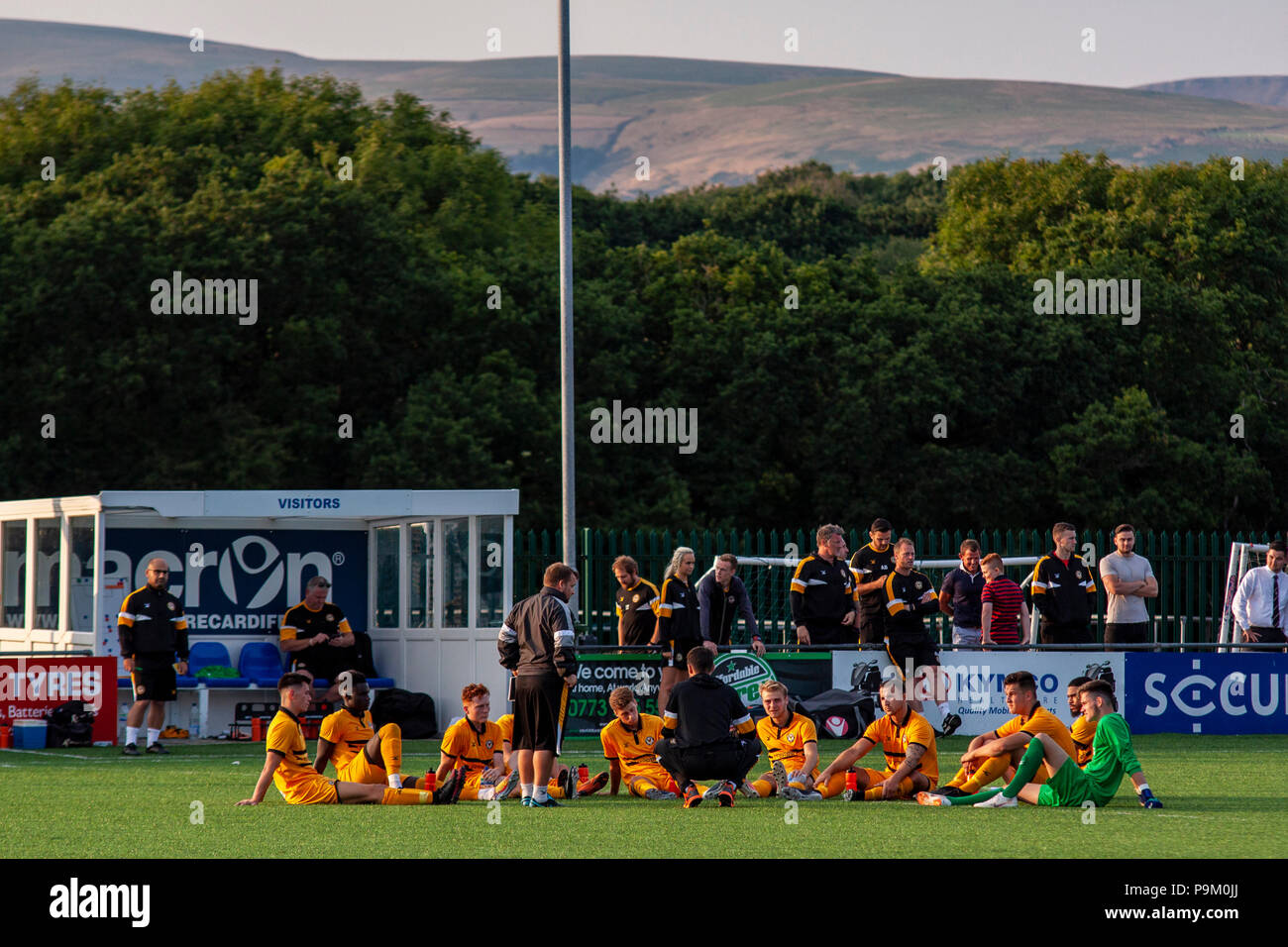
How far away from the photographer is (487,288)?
1516 inches

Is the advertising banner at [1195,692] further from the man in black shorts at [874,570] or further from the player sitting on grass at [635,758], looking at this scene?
the player sitting on grass at [635,758]

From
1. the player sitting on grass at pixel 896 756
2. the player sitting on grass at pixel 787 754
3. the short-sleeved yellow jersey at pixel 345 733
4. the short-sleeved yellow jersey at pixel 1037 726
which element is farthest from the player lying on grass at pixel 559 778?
the short-sleeved yellow jersey at pixel 1037 726

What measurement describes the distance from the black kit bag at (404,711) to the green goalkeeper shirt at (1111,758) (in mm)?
9336

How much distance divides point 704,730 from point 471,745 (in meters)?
1.86

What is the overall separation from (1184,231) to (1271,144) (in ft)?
341

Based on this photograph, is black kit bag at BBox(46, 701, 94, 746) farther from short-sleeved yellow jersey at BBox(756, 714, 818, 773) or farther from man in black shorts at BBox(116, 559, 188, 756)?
short-sleeved yellow jersey at BBox(756, 714, 818, 773)

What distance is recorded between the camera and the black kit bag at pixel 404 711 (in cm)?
2006

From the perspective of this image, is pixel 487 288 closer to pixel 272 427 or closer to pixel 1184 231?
pixel 272 427

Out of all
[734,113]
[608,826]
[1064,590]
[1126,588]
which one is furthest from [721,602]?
[734,113]

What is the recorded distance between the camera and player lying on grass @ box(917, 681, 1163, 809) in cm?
1266

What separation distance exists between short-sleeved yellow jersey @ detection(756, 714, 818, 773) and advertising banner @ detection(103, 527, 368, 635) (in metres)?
8.74

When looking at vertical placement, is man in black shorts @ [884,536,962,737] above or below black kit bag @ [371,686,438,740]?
above

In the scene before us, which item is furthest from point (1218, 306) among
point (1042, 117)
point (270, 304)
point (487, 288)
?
point (1042, 117)

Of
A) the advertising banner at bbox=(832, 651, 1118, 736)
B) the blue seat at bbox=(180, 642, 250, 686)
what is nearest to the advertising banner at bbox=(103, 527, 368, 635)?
the blue seat at bbox=(180, 642, 250, 686)
